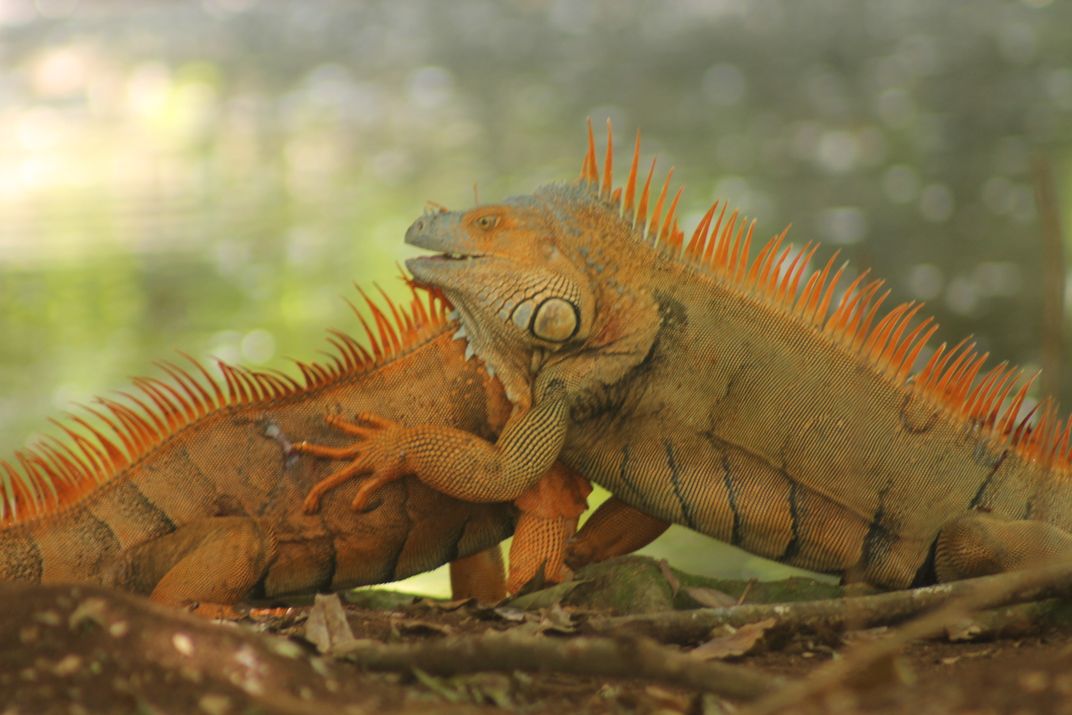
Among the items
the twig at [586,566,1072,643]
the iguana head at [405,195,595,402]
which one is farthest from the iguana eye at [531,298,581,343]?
the twig at [586,566,1072,643]

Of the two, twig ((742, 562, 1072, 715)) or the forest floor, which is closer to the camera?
twig ((742, 562, 1072, 715))


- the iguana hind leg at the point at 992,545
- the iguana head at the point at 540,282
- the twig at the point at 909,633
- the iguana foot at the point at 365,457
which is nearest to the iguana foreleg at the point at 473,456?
the iguana foot at the point at 365,457

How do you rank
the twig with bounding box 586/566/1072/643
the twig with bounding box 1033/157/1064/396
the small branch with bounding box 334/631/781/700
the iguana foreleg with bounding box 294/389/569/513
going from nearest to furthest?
the twig with bounding box 1033/157/1064/396
the small branch with bounding box 334/631/781/700
the twig with bounding box 586/566/1072/643
the iguana foreleg with bounding box 294/389/569/513

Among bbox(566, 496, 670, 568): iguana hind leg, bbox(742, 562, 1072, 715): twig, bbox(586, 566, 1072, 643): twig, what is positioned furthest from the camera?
bbox(566, 496, 670, 568): iguana hind leg

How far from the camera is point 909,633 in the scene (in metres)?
2.84

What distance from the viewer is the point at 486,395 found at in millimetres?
5312

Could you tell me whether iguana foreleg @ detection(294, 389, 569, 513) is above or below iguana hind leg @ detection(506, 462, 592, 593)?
above

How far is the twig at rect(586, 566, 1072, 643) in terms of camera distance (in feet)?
14.2

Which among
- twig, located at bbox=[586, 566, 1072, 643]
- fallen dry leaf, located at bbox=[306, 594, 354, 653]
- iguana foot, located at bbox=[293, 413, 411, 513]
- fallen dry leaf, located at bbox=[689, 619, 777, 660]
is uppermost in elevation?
iguana foot, located at bbox=[293, 413, 411, 513]

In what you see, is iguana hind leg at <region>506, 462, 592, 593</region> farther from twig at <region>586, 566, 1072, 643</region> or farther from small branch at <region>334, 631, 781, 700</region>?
small branch at <region>334, 631, 781, 700</region>

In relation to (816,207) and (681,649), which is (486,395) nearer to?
(681,649)

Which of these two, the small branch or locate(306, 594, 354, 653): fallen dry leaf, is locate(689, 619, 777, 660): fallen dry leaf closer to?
the small branch

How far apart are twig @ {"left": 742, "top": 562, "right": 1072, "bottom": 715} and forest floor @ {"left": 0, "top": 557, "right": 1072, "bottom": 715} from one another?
2cm

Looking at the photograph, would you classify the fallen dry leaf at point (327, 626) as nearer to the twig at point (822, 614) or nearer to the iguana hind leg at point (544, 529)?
the twig at point (822, 614)
